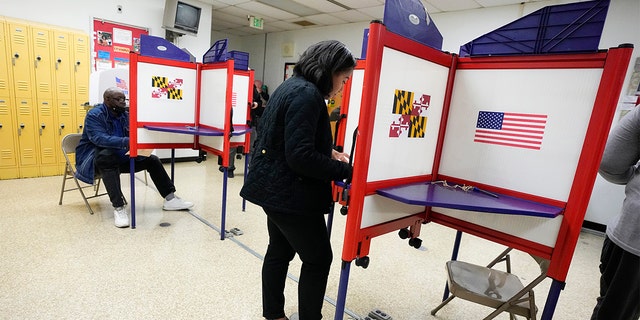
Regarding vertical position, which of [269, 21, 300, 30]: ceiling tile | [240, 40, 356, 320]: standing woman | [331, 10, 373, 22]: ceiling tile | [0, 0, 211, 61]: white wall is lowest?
[240, 40, 356, 320]: standing woman

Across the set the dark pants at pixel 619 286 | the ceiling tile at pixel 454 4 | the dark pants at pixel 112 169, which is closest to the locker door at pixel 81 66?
the dark pants at pixel 112 169

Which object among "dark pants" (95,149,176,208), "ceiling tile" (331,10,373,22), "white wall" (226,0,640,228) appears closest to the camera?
"dark pants" (95,149,176,208)

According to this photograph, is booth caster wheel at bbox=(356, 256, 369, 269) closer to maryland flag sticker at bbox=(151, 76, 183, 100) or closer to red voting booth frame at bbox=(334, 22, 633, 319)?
red voting booth frame at bbox=(334, 22, 633, 319)

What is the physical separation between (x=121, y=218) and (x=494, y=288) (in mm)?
2935

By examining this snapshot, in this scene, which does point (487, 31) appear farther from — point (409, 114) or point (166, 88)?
point (166, 88)

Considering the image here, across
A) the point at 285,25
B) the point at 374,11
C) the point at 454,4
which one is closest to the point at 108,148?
the point at 374,11

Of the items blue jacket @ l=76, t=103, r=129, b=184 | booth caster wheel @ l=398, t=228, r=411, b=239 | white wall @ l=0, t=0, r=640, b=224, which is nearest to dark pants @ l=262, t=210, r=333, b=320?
booth caster wheel @ l=398, t=228, r=411, b=239

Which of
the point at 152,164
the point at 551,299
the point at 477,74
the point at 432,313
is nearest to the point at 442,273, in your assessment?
the point at 432,313

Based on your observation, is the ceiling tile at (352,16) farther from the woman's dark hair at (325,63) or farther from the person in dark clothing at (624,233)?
the person in dark clothing at (624,233)

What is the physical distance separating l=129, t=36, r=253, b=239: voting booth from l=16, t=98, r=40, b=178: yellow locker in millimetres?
2302

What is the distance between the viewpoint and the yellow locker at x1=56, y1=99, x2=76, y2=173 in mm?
4262

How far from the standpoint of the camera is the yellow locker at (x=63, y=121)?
426 centimetres

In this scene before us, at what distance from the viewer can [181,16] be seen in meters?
4.92

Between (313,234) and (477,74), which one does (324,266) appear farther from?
(477,74)
